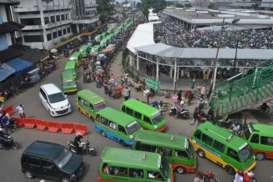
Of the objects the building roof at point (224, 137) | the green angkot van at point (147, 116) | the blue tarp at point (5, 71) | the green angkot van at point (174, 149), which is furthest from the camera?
the blue tarp at point (5, 71)

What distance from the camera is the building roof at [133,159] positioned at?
1255 cm

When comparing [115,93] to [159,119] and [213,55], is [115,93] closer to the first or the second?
[159,119]

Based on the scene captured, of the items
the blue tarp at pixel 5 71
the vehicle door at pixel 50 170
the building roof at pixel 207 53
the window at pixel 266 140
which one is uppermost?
the building roof at pixel 207 53

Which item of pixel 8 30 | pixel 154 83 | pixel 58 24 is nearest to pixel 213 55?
pixel 154 83

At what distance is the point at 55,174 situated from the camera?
1378 centimetres

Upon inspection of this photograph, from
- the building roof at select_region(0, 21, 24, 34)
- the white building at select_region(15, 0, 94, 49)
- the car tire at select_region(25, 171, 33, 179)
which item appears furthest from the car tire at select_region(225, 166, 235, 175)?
the white building at select_region(15, 0, 94, 49)

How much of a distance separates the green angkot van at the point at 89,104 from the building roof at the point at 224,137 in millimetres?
8909

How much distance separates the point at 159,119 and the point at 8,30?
23.8 meters

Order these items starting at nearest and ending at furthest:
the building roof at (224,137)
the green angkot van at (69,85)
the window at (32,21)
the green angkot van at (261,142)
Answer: the building roof at (224,137), the green angkot van at (261,142), the green angkot van at (69,85), the window at (32,21)

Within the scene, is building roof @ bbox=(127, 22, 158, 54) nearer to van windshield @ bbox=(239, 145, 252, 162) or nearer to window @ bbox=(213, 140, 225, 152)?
window @ bbox=(213, 140, 225, 152)

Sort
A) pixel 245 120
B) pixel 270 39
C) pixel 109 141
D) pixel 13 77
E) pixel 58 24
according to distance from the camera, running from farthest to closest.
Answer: pixel 58 24
pixel 270 39
pixel 13 77
pixel 245 120
pixel 109 141

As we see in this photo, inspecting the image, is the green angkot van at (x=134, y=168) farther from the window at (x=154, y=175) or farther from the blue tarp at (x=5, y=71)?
the blue tarp at (x=5, y=71)

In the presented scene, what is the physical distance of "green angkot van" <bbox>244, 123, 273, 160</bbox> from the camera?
15.7m

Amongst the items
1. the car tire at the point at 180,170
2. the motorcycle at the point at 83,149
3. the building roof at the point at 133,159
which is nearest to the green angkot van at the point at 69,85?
the motorcycle at the point at 83,149
